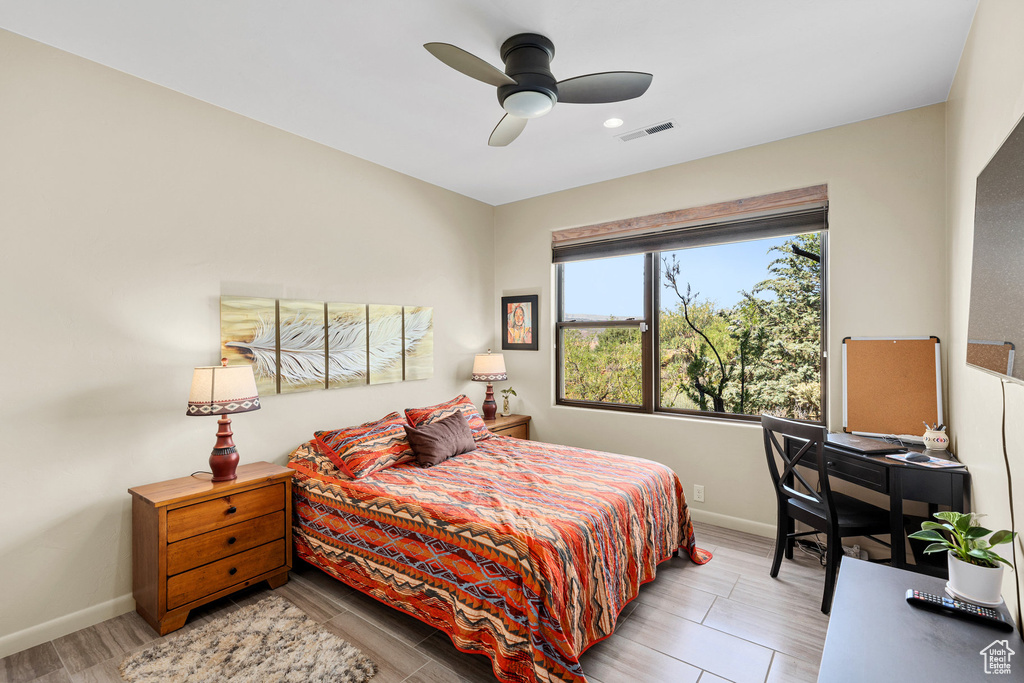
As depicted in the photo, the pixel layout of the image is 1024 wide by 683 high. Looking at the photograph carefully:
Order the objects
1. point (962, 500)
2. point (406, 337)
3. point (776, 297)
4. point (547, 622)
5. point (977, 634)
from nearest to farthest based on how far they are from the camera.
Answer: point (977, 634) < point (547, 622) < point (962, 500) < point (776, 297) < point (406, 337)

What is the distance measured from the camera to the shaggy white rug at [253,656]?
195 cm

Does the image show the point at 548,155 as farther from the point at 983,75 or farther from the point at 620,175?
the point at 983,75

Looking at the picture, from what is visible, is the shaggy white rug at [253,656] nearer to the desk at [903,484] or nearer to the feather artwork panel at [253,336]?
the feather artwork panel at [253,336]

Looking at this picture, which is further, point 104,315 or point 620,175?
point 620,175

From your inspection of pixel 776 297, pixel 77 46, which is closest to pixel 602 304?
pixel 776 297

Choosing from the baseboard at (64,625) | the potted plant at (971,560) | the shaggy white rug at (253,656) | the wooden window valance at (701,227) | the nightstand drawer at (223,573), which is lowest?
the shaggy white rug at (253,656)

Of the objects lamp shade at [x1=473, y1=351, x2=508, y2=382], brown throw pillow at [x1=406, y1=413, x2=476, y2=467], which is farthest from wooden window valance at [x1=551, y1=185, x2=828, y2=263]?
brown throw pillow at [x1=406, y1=413, x2=476, y2=467]

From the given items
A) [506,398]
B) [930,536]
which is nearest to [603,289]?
[506,398]

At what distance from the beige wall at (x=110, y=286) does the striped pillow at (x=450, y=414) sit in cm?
66

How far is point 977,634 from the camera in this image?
3.71ft

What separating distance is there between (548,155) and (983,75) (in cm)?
232

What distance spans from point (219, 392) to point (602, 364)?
2.98 m

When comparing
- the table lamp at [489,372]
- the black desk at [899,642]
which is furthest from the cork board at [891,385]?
the table lamp at [489,372]

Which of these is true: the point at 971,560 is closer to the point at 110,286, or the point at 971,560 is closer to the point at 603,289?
the point at 603,289
